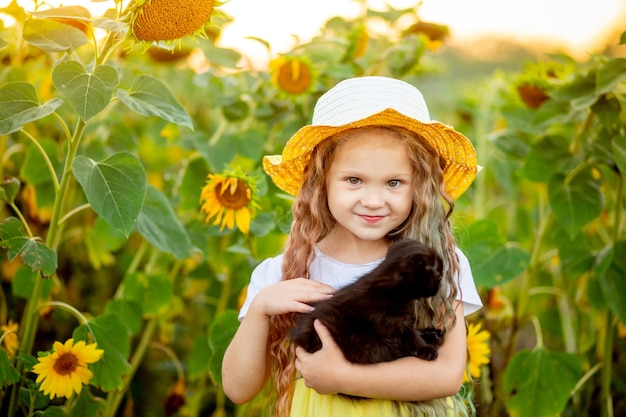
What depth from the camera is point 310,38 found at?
8.14 feet

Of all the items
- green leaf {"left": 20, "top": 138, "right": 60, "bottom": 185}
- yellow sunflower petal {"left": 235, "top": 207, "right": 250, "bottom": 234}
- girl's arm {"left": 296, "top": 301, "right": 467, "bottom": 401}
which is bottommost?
girl's arm {"left": 296, "top": 301, "right": 467, "bottom": 401}

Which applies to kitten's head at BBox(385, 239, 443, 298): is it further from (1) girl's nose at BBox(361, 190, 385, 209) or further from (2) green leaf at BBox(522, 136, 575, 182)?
(2) green leaf at BBox(522, 136, 575, 182)

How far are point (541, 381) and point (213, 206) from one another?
3.61 feet

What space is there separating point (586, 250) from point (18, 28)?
1833mm

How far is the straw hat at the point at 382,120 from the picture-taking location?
59.1 inches

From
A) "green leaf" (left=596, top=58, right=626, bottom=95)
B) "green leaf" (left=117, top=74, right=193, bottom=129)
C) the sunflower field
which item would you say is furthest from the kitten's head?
"green leaf" (left=596, top=58, right=626, bottom=95)

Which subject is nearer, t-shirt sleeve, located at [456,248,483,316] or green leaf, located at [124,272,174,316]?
t-shirt sleeve, located at [456,248,483,316]

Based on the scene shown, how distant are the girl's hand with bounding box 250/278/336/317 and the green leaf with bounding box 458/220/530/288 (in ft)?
2.75

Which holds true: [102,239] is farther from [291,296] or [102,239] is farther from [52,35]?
[291,296]

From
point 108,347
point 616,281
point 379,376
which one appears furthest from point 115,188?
point 616,281

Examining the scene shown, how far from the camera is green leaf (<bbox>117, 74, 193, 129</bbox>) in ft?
5.86

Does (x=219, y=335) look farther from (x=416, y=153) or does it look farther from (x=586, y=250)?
(x=586, y=250)

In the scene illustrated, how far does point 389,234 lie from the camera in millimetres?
1591

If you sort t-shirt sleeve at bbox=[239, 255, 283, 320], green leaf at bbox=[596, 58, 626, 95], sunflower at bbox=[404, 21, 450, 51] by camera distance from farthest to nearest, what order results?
1. sunflower at bbox=[404, 21, 450, 51]
2. green leaf at bbox=[596, 58, 626, 95]
3. t-shirt sleeve at bbox=[239, 255, 283, 320]
